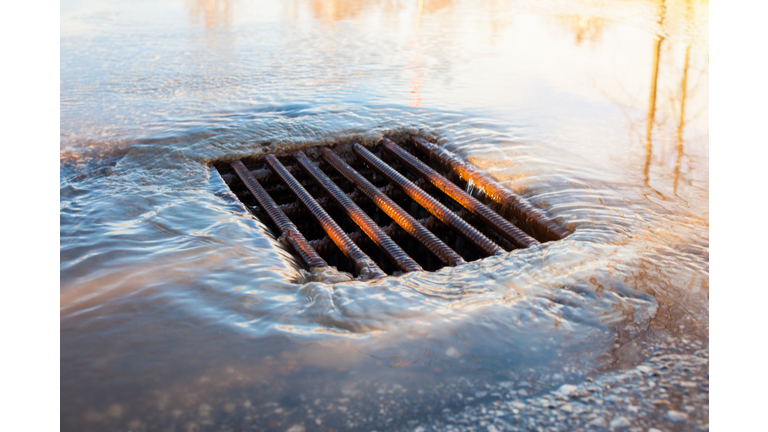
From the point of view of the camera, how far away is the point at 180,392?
1.35 metres

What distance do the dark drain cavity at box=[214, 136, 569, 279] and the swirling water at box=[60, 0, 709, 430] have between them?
0.14 m

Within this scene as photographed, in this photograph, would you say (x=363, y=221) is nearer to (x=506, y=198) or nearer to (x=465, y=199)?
(x=465, y=199)

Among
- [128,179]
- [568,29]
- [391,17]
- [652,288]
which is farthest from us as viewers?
[391,17]

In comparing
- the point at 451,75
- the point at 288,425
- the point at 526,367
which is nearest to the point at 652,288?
the point at 526,367

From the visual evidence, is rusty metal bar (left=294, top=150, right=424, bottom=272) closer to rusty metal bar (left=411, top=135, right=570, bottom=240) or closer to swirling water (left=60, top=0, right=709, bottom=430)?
swirling water (left=60, top=0, right=709, bottom=430)

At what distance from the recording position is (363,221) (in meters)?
2.54

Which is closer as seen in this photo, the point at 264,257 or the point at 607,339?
the point at 607,339

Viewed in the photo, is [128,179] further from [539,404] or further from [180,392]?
[539,404]

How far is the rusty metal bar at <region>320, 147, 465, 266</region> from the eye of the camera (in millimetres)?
2260

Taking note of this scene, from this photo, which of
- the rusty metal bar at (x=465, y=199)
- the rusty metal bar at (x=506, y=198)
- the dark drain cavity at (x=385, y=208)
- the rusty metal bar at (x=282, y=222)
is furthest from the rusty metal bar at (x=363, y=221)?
the rusty metal bar at (x=506, y=198)

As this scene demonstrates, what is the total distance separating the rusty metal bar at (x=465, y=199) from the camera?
232 centimetres

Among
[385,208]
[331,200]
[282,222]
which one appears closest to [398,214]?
[385,208]

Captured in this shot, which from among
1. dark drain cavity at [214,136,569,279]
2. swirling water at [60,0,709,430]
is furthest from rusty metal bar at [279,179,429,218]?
swirling water at [60,0,709,430]

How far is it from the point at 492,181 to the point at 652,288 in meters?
1.17
